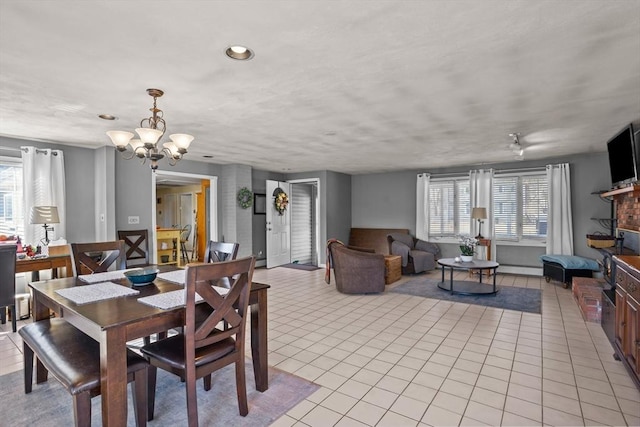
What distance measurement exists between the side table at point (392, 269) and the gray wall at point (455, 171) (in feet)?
5.70

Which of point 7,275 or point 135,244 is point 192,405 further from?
point 7,275

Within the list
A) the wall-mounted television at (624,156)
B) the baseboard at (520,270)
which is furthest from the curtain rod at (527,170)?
the wall-mounted television at (624,156)

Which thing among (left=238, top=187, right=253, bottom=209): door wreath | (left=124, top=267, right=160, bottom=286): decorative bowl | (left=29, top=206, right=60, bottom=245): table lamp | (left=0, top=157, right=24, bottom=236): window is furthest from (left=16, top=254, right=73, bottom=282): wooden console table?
(left=238, top=187, right=253, bottom=209): door wreath

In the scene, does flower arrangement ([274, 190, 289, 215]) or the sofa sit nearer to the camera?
the sofa

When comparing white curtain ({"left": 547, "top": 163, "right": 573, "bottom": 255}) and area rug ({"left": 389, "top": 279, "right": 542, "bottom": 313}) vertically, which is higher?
white curtain ({"left": 547, "top": 163, "right": 573, "bottom": 255})

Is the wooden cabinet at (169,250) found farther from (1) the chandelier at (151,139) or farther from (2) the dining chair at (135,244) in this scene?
(1) the chandelier at (151,139)

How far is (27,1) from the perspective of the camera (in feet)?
5.35

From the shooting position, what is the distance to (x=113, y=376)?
1.67 meters

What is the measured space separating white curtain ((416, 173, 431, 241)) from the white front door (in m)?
3.04

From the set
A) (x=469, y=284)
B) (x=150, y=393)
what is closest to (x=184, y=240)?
(x=469, y=284)

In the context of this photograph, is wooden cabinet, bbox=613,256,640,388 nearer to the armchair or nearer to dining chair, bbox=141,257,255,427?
dining chair, bbox=141,257,255,427

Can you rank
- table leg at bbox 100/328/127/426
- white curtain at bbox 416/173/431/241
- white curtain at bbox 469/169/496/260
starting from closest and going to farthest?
1. table leg at bbox 100/328/127/426
2. white curtain at bbox 469/169/496/260
3. white curtain at bbox 416/173/431/241

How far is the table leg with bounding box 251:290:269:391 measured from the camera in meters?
2.45

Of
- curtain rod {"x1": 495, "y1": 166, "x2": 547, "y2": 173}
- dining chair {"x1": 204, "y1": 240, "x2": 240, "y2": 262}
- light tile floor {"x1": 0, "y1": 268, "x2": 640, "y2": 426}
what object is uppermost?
curtain rod {"x1": 495, "y1": 166, "x2": 547, "y2": 173}
